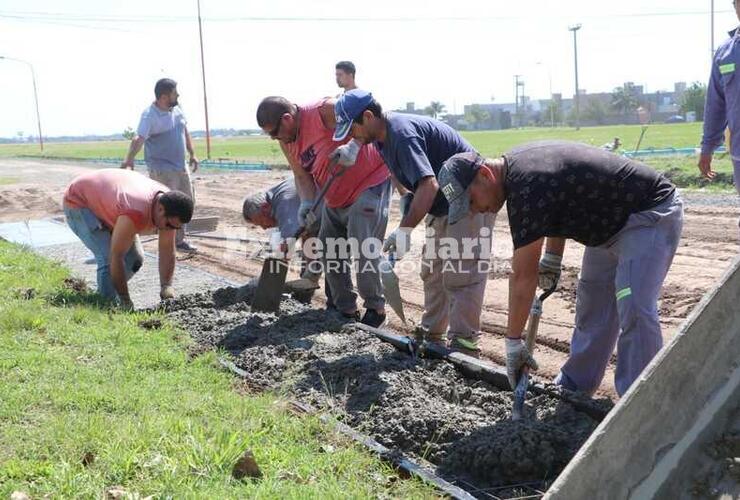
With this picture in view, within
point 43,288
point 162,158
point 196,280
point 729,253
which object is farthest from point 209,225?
point 729,253

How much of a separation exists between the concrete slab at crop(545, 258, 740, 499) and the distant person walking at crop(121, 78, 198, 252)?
24.9 ft

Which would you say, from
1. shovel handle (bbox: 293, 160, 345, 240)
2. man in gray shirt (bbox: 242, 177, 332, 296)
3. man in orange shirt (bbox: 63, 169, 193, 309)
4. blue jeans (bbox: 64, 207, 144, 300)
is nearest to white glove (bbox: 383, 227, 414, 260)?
shovel handle (bbox: 293, 160, 345, 240)

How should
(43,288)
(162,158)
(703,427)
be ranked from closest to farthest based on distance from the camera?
(703,427) → (43,288) → (162,158)

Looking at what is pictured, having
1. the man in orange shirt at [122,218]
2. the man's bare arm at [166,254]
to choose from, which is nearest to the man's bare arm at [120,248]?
the man in orange shirt at [122,218]

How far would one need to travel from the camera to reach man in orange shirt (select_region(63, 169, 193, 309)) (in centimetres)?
609

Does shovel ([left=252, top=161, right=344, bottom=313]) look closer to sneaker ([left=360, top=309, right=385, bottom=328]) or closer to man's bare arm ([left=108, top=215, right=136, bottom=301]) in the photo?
sneaker ([left=360, top=309, right=385, bottom=328])

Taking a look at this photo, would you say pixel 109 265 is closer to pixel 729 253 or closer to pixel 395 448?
pixel 395 448

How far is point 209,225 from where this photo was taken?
12180 mm

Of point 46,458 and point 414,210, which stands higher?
point 414,210

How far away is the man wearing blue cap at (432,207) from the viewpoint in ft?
14.9

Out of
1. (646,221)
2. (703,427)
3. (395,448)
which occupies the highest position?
(646,221)

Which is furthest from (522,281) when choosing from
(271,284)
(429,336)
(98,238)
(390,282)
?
(98,238)

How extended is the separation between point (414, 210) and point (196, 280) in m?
4.34

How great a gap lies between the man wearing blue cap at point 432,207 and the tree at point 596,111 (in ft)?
293
